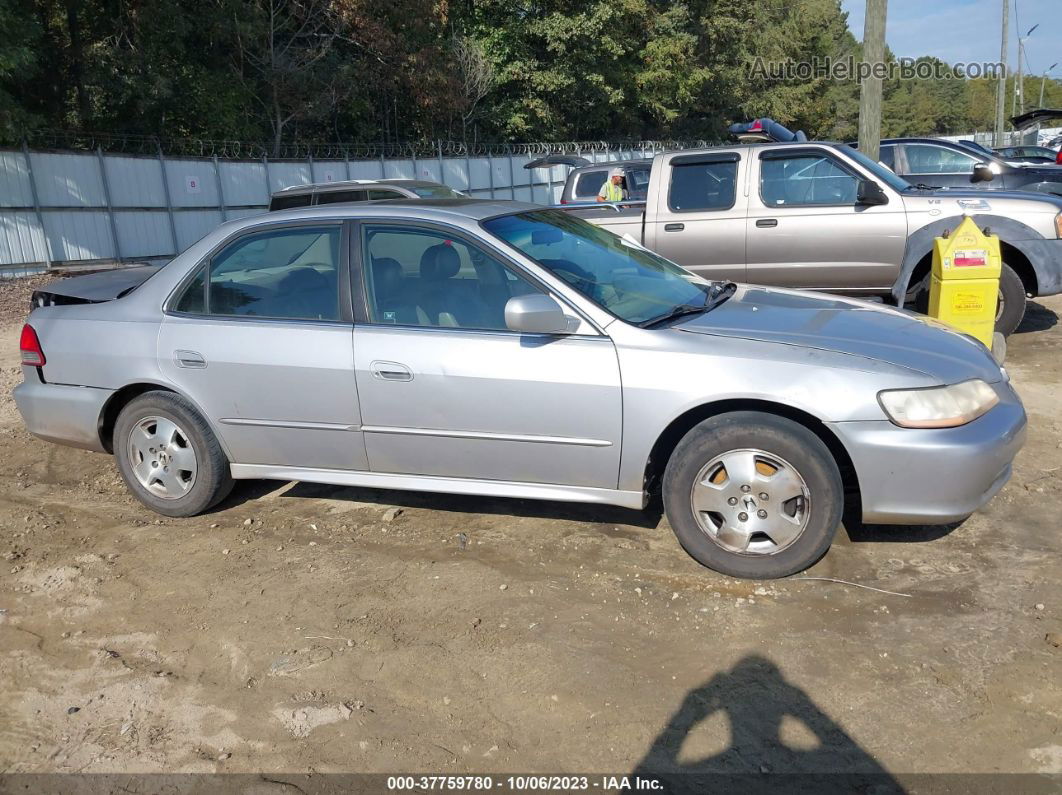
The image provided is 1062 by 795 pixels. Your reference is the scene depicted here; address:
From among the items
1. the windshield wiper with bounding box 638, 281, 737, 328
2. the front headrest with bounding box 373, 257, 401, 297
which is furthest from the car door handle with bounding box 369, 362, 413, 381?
the windshield wiper with bounding box 638, 281, 737, 328

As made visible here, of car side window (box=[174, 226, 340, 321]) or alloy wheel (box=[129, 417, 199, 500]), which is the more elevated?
car side window (box=[174, 226, 340, 321])

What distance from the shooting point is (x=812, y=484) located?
3.70 meters

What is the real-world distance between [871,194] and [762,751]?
6125 mm

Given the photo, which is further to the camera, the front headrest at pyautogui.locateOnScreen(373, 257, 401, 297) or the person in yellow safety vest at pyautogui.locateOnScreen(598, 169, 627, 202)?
the person in yellow safety vest at pyautogui.locateOnScreen(598, 169, 627, 202)

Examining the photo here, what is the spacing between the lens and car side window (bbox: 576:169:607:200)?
45.5ft

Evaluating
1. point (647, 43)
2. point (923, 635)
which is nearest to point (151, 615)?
point (923, 635)

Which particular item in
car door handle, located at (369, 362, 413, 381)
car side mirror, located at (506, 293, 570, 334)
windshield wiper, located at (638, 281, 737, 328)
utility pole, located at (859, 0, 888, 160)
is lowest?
car door handle, located at (369, 362, 413, 381)

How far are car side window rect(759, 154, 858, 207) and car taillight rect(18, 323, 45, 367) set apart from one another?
20.0 ft

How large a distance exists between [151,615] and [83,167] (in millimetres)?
15768

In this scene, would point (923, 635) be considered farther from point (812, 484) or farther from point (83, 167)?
point (83, 167)

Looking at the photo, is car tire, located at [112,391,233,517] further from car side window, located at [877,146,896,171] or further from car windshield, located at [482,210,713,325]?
car side window, located at [877,146,896,171]

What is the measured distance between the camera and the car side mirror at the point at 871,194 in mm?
7762

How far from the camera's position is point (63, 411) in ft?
16.4

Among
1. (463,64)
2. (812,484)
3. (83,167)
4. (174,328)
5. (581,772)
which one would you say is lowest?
(581,772)
